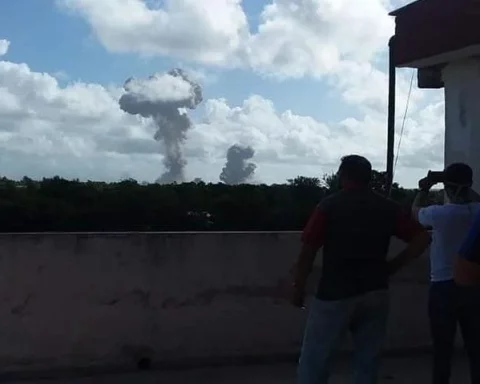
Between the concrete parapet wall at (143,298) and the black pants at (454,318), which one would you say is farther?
the concrete parapet wall at (143,298)

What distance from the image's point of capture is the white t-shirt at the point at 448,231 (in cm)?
543

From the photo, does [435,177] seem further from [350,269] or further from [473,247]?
[473,247]

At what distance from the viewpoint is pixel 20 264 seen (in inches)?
269

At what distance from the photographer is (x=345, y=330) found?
485 centimetres

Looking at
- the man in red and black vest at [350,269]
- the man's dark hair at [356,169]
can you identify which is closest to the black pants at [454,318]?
the man in red and black vest at [350,269]

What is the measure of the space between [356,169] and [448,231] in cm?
94

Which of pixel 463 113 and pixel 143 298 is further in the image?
pixel 463 113

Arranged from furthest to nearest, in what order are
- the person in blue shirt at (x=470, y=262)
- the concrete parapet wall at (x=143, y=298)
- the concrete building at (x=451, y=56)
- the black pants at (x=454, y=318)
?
the concrete building at (x=451, y=56) < the concrete parapet wall at (x=143, y=298) < the black pants at (x=454, y=318) < the person in blue shirt at (x=470, y=262)

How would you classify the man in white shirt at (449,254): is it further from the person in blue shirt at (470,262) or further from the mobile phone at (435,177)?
the person in blue shirt at (470,262)

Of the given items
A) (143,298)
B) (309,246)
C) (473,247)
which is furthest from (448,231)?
(143,298)

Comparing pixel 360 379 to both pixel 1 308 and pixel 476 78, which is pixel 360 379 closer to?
pixel 1 308

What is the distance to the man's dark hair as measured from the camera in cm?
484

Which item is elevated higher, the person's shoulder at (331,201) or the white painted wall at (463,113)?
the white painted wall at (463,113)

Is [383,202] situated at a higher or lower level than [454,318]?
higher
